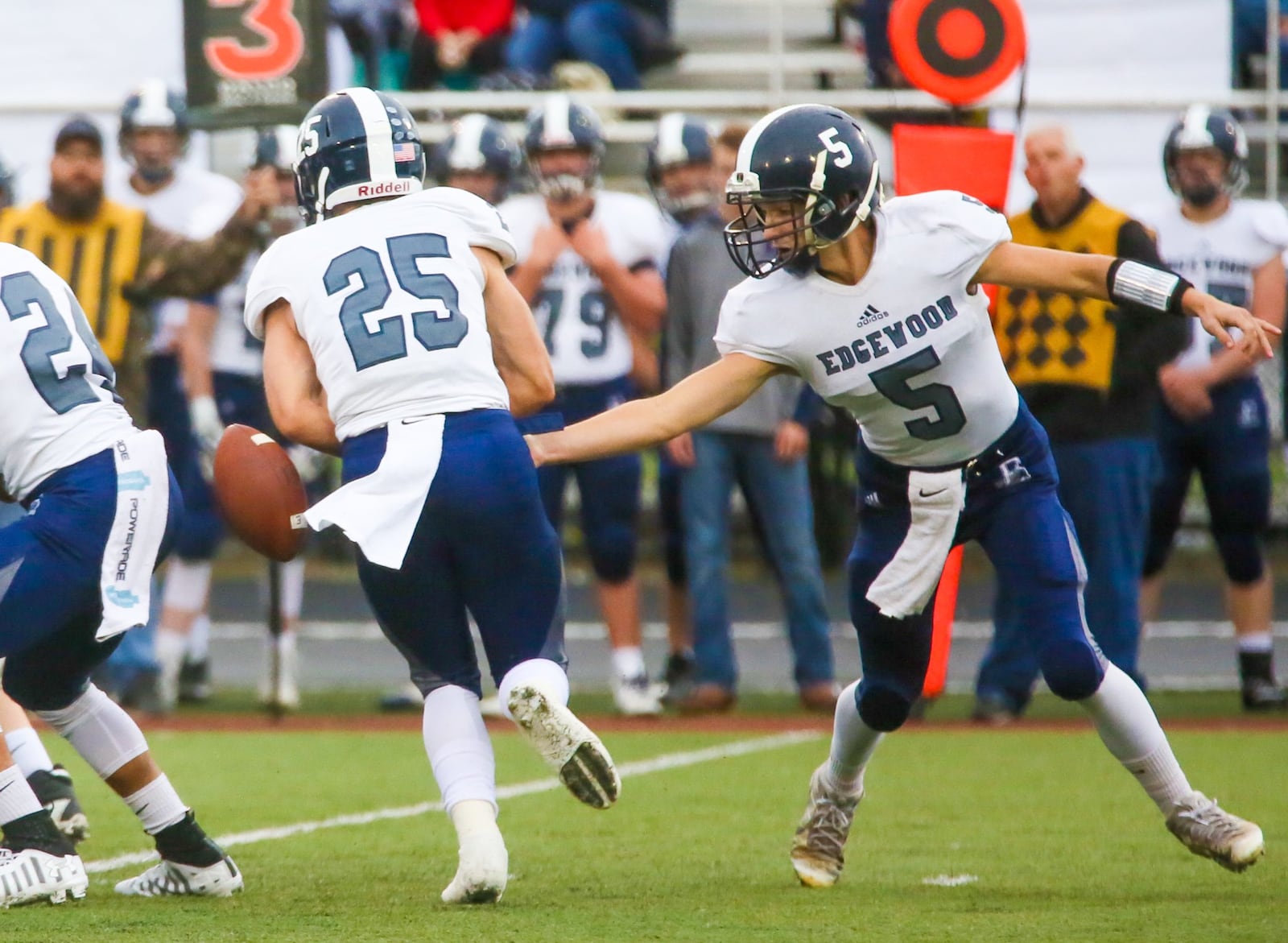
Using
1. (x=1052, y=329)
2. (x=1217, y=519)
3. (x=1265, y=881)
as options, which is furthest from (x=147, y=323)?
(x=1265, y=881)

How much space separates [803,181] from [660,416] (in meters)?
0.58

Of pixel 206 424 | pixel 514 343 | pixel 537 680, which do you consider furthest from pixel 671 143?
pixel 537 680

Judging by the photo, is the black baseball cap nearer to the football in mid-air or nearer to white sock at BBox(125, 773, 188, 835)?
the football in mid-air

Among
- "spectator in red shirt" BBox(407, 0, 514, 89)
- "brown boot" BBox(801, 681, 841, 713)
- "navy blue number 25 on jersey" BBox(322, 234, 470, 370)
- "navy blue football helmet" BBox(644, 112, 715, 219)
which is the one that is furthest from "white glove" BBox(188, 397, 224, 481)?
"spectator in red shirt" BBox(407, 0, 514, 89)

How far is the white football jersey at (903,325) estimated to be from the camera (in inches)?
175

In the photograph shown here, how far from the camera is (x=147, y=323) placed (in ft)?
26.9

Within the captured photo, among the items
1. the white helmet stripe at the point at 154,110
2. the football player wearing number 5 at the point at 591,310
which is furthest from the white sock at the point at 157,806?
the white helmet stripe at the point at 154,110

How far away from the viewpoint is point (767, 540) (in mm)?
7969

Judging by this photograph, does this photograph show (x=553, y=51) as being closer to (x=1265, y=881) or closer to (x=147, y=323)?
(x=147, y=323)

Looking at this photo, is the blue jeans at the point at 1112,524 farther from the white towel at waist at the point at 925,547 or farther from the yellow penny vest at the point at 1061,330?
the white towel at waist at the point at 925,547

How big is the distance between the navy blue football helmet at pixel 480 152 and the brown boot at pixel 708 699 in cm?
206

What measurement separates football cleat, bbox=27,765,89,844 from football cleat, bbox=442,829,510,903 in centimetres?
134

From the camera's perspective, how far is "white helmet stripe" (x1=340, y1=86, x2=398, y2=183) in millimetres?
4477

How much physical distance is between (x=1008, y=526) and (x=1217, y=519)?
11.8 feet
